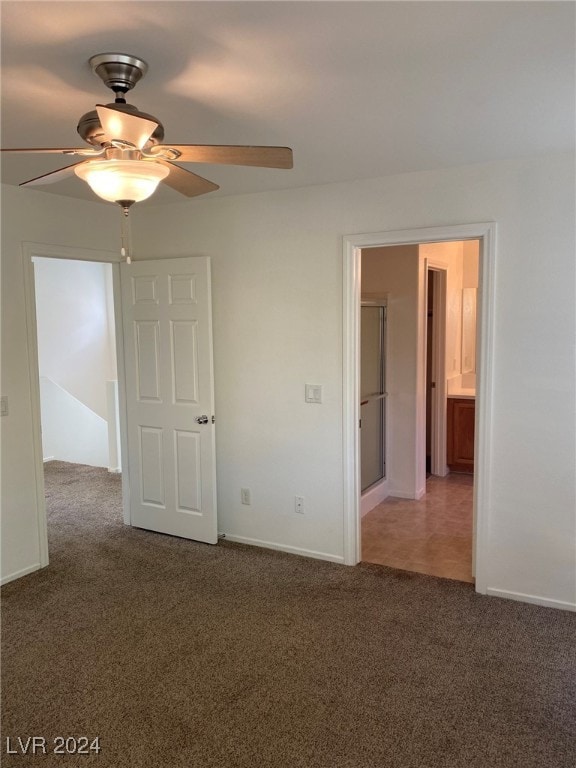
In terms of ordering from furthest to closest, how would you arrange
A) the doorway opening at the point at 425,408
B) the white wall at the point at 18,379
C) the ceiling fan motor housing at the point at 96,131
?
the doorway opening at the point at 425,408 → the white wall at the point at 18,379 → the ceiling fan motor housing at the point at 96,131

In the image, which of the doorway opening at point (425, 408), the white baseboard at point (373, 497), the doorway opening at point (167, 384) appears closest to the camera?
the doorway opening at point (167, 384)

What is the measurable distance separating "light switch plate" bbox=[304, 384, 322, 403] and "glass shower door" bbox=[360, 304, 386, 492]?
1005mm

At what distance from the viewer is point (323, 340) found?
3748 mm

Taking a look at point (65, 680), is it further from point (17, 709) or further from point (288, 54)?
point (288, 54)

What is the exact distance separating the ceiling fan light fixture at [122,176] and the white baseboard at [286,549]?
276 centimetres

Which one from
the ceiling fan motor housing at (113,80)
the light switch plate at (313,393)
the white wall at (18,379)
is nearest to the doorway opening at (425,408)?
the light switch plate at (313,393)

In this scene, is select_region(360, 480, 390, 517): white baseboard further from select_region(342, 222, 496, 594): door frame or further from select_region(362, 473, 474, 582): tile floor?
select_region(342, 222, 496, 594): door frame

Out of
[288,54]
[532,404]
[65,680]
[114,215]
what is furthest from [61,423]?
[288,54]

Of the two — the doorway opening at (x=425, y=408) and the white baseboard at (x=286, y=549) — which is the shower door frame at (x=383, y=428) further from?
the white baseboard at (x=286, y=549)

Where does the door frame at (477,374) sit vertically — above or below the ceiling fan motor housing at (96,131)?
below

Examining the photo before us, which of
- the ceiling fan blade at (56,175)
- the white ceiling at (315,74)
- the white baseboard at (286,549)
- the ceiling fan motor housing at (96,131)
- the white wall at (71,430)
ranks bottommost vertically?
the white baseboard at (286,549)

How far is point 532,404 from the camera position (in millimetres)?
3158

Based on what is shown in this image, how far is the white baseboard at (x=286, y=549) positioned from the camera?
3.87 metres

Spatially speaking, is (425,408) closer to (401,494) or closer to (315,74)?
(401,494)
